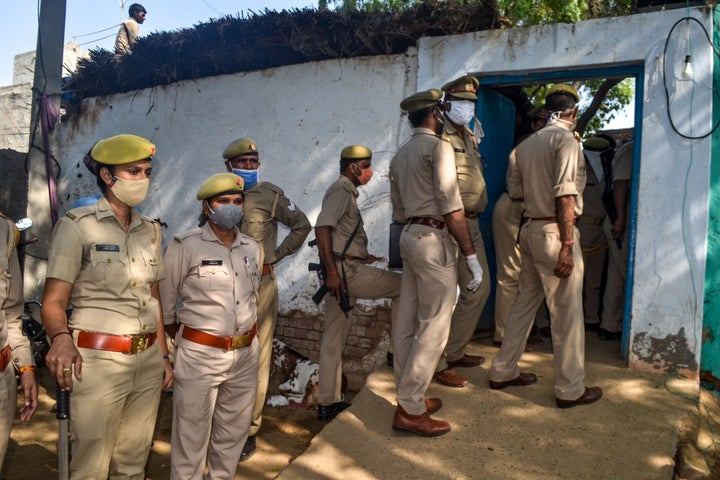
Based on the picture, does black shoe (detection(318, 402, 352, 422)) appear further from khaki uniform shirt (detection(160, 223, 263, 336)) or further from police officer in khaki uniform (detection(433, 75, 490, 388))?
khaki uniform shirt (detection(160, 223, 263, 336))

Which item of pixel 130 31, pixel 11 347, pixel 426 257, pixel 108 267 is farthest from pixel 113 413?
pixel 130 31

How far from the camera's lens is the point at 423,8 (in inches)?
199

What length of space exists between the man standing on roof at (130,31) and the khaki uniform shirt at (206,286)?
184 inches

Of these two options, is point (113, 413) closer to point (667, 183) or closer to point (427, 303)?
point (427, 303)

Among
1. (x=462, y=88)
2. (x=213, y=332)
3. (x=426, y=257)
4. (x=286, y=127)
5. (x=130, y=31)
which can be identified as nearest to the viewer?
(x=213, y=332)

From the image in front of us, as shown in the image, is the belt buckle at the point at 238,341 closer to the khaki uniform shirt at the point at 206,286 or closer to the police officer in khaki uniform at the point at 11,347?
the khaki uniform shirt at the point at 206,286

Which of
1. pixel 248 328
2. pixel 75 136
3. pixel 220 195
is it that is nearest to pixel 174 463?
pixel 248 328

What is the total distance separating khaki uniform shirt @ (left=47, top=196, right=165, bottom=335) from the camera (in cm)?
254

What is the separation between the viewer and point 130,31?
295 inches

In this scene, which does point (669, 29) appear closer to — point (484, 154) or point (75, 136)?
point (484, 154)

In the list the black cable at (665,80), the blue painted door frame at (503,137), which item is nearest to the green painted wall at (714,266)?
the black cable at (665,80)

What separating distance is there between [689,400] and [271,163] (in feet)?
13.5

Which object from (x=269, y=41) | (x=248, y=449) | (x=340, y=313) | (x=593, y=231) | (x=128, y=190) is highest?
(x=269, y=41)

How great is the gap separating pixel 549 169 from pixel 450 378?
1.56 meters
